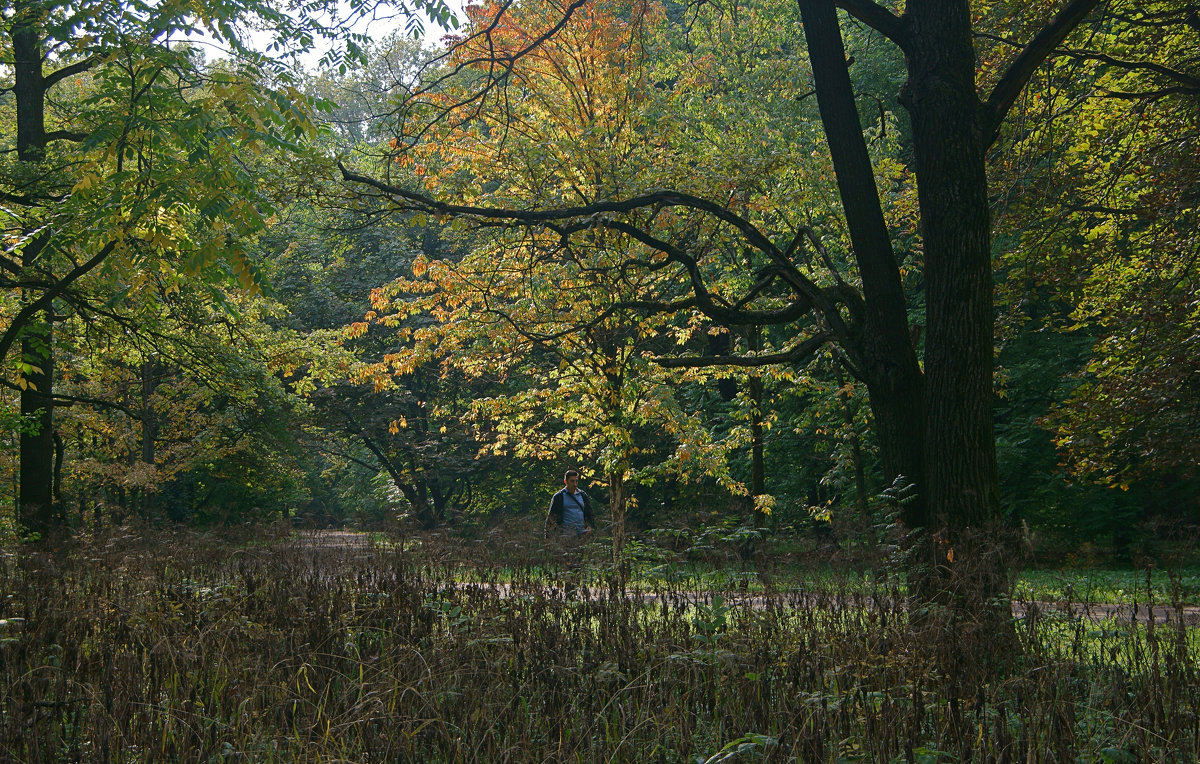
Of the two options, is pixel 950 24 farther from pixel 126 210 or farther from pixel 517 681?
pixel 126 210

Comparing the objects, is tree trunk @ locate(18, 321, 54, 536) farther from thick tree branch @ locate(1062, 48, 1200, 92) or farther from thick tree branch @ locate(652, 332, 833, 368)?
thick tree branch @ locate(1062, 48, 1200, 92)

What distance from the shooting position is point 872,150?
18031 mm

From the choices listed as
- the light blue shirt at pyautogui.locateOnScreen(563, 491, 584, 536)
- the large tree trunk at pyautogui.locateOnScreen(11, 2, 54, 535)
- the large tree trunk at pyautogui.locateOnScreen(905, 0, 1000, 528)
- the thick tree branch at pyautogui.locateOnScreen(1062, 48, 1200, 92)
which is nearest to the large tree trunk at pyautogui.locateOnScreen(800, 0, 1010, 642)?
the large tree trunk at pyautogui.locateOnScreen(905, 0, 1000, 528)

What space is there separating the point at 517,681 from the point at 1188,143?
446 inches

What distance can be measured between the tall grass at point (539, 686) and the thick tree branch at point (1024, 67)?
388cm

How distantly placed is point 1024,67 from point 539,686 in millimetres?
→ 6109

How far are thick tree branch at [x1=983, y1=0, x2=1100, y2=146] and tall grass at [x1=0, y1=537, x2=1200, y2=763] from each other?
388 centimetres

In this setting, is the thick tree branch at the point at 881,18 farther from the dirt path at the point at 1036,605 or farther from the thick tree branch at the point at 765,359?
the dirt path at the point at 1036,605

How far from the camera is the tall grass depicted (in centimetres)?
349

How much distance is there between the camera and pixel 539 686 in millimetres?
4516

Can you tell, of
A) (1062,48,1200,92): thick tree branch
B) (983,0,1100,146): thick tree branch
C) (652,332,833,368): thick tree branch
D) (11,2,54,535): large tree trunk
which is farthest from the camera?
(11,2,54,535): large tree trunk

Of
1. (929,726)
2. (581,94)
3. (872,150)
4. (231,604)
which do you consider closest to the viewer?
(929,726)

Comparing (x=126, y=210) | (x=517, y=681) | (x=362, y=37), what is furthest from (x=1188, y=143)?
(x=126, y=210)

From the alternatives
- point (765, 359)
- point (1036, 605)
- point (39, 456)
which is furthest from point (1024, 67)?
point (39, 456)
